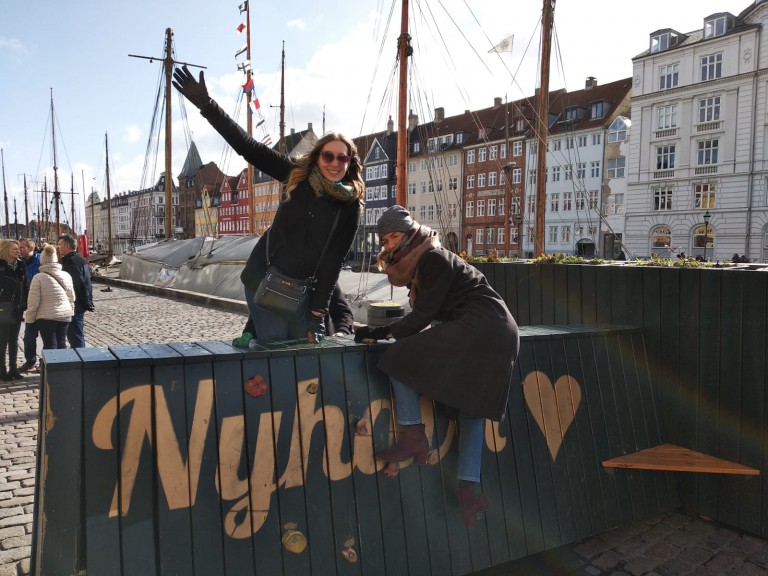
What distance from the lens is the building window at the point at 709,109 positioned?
40.6 metres

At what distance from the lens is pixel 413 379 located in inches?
122

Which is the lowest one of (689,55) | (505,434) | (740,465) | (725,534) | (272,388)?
(725,534)

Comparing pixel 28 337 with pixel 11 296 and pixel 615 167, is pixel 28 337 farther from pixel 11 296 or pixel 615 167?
pixel 615 167

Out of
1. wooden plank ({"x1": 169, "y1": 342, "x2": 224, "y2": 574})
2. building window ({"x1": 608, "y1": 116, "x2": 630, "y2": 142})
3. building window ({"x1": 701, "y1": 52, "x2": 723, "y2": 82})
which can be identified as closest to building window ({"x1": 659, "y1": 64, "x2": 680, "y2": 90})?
building window ({"x1": 701, "y1": 52, "x2": 723, "y2": 82})

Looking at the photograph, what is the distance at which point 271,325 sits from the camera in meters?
3.40

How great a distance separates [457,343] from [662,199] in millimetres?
45351

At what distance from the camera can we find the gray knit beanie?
10.1 ft

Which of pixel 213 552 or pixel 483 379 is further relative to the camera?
pixel 483 379

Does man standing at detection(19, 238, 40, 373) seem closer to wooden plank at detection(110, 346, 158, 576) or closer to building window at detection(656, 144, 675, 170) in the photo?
wooden plank at detection(110, 346, 158, 576)

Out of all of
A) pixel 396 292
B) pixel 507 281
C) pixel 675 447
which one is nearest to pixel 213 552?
pixel 675 447

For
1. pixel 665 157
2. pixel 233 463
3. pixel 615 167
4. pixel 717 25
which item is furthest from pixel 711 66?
pixel 233 463

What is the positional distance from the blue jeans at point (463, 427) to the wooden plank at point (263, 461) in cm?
62

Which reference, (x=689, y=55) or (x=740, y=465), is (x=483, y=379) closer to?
(x=740, y=465)

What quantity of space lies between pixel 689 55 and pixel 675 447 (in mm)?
45349
